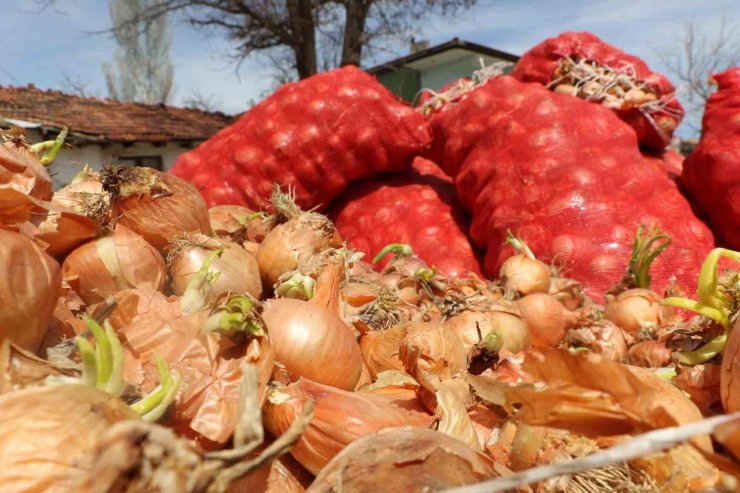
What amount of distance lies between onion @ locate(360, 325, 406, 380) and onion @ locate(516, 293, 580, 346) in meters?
0.72

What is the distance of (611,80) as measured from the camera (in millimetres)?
2863

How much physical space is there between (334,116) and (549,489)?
88.6 inches

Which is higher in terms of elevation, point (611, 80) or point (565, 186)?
point (611, 80)

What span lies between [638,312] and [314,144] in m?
1.55

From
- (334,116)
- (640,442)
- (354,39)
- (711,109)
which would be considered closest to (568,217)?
(711,109)

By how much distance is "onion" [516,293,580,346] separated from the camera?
6.38 feet

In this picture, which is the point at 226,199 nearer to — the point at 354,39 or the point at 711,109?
the point at 711,109

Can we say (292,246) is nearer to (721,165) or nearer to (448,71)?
(721,165)

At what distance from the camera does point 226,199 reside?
2.78m

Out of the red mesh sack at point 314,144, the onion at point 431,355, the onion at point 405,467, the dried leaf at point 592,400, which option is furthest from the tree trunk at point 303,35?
the dried leaf at point 592,400

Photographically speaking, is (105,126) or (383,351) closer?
(383,351)

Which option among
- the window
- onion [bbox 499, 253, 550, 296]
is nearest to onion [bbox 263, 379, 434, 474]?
onion [bbox 499, 253, 550, 296]

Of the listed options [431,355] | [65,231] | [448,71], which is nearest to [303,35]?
[448,71]

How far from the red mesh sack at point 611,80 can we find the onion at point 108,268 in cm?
223
